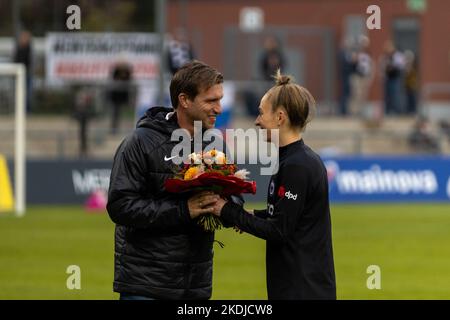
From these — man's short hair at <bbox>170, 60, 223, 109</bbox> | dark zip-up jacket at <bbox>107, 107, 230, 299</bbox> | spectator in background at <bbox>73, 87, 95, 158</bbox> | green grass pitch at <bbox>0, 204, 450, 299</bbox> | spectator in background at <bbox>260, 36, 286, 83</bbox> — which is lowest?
green grass pitch at <bbox>0, 204, 450, 299</bbox>

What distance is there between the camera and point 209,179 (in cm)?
719

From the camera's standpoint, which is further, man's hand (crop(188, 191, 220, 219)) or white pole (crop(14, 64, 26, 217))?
white pole (crop(14, 64, 26, 217))

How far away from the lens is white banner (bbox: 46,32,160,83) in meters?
33.9

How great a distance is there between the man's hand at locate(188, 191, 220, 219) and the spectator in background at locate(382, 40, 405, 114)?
26.7 metres

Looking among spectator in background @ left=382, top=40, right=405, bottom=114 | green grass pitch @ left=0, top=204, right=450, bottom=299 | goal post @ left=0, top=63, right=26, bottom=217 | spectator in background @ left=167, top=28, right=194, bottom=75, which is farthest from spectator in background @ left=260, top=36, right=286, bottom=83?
goal post @ left=0, top=63, right=26, bottom=217

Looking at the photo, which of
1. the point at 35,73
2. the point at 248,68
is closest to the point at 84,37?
the point at 35,73

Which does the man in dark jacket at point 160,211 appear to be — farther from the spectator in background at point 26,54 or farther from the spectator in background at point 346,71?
the spectator in background at point 346,71

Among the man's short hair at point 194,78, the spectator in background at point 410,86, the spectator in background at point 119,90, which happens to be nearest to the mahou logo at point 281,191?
the man's short hair at point 194,78

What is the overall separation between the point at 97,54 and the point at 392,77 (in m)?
7.97

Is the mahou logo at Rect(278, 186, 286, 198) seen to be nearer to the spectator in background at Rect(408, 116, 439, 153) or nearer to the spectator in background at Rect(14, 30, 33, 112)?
the spectator in background at Rect(408, 116, 439, 153)

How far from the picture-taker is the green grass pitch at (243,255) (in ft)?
47.3

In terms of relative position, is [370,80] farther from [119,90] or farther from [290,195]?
[290,195]

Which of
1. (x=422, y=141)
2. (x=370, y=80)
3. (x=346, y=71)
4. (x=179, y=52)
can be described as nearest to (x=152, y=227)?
(x=422, y=141)

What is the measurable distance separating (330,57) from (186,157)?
3063 centimetres
